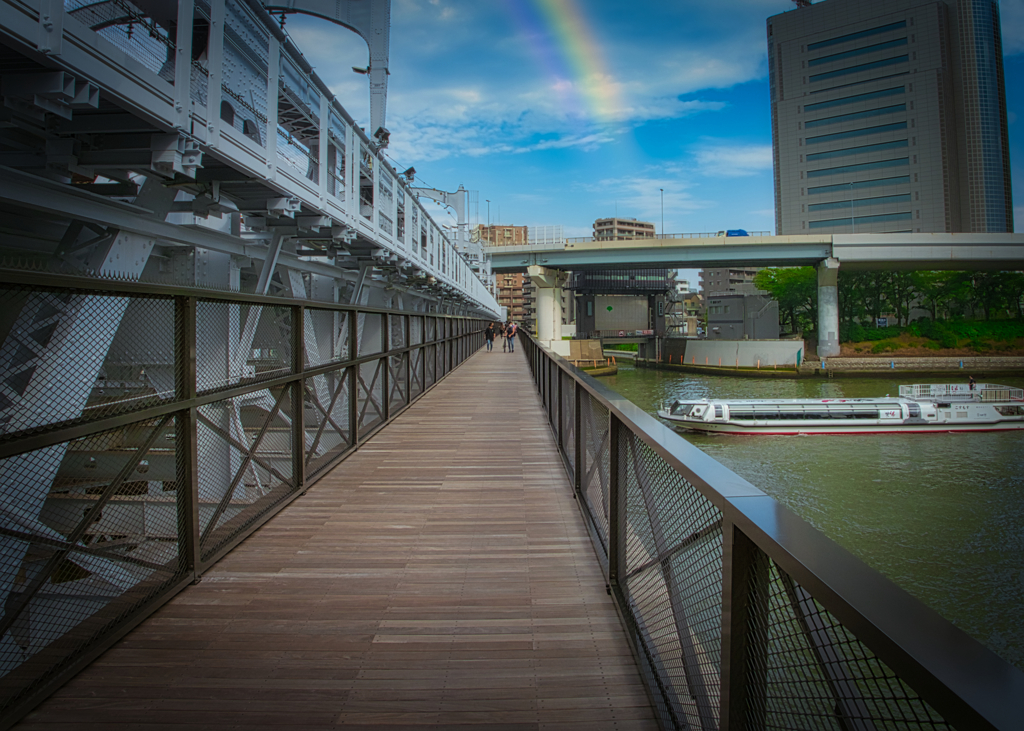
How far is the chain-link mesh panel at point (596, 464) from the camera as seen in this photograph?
12.0 feet

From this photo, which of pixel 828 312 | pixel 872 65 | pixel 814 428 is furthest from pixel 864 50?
pixel 814 428

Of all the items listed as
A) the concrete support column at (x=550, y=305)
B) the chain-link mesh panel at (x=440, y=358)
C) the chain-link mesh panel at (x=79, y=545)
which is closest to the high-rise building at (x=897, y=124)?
the concrete support column at (x=550, y=305)

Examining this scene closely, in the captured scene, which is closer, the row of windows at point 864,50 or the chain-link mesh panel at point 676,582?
the chain-link mesh panel at point 676,582

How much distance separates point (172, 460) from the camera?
341 cm

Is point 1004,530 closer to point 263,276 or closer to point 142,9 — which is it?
point 263,276

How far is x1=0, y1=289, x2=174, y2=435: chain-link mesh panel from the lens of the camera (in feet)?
9.46

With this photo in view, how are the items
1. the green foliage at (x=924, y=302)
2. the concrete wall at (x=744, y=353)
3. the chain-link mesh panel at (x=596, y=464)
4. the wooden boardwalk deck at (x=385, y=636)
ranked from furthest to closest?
the green foliage at (x=924, y=302) → the concrete wall at (x=744, y=353) → the chain-link mesh panel at (x=596, y=464) → the wooden boardwalk deck at (x=385, y=636)

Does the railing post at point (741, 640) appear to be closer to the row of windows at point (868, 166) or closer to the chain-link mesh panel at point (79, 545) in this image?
the chain-link mesh panel at point (79, 545)

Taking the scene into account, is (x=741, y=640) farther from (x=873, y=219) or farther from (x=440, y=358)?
(x=873, y=219)

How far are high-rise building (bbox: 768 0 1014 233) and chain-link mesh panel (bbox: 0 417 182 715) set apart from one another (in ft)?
329

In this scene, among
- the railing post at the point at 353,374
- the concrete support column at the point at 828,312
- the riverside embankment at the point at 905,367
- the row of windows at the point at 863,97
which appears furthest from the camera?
the row of windows at the point at 863,97

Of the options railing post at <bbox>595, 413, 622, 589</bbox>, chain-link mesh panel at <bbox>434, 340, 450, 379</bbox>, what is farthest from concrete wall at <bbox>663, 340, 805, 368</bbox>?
railing post at <bbox>595, 413, 622, 589</bbox>

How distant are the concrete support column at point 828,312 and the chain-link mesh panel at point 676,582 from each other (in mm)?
51671

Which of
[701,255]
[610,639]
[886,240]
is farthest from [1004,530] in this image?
[886,240]
